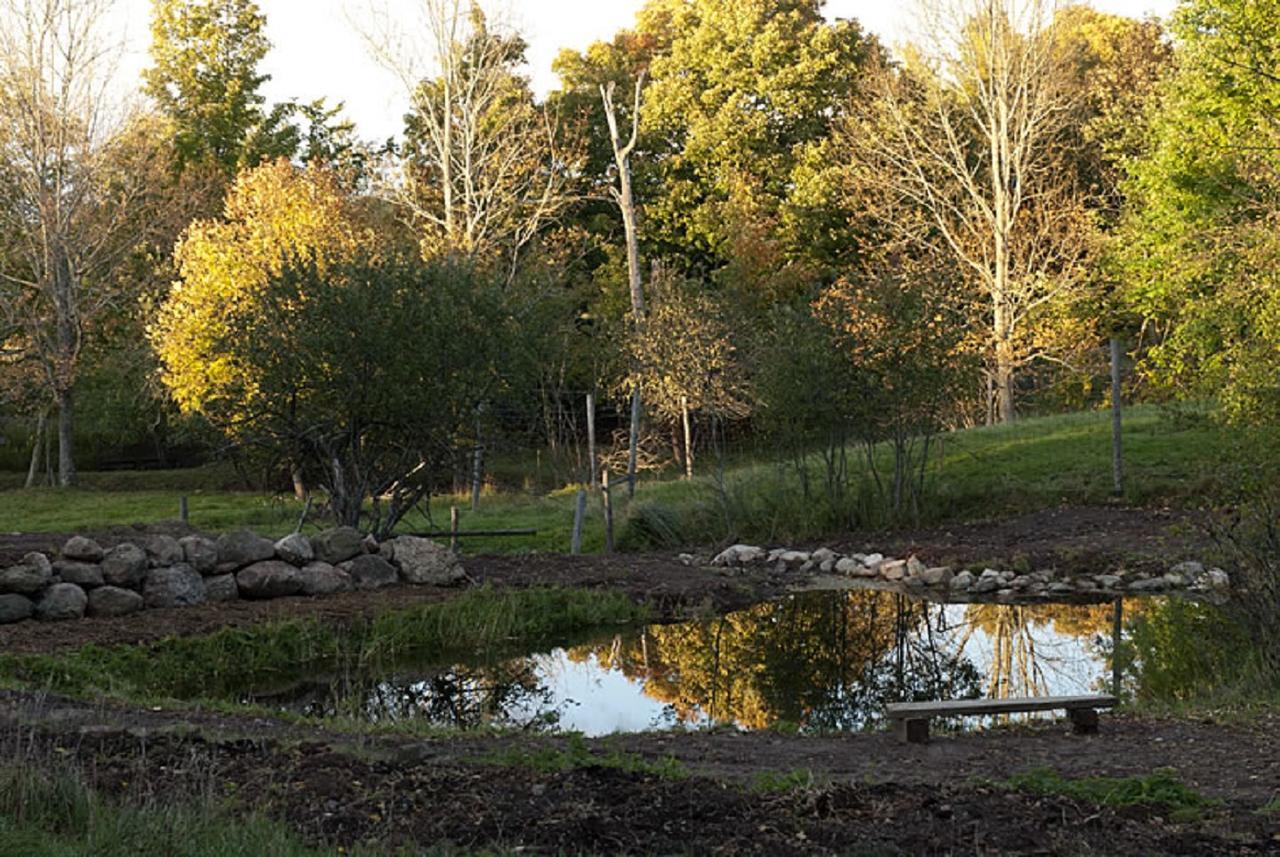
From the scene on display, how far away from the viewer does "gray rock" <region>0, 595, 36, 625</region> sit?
41.5 feet

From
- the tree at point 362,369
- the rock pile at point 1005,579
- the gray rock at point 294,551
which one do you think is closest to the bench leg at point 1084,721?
the rock pile at point 1005,579

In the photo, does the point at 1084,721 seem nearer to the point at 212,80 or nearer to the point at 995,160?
the point at 995,160

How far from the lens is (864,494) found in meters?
21.4

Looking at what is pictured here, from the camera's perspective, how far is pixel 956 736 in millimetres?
8625

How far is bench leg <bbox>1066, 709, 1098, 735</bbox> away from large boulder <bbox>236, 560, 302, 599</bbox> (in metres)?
9.34

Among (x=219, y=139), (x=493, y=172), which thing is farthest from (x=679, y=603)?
(x=219, y=139)

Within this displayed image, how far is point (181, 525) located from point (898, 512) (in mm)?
11670

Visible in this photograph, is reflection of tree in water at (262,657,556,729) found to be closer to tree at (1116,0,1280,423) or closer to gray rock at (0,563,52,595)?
gray rock at (0,563,52,595)

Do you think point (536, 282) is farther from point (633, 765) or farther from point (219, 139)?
point (633, 765)

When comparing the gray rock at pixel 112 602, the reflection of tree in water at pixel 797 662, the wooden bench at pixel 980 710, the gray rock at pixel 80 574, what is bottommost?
the reflection of tree in water at pixel 797 662

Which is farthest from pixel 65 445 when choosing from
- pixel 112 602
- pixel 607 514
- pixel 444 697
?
pixel 444 697

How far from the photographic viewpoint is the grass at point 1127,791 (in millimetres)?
5957

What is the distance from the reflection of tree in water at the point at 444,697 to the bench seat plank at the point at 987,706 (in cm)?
352

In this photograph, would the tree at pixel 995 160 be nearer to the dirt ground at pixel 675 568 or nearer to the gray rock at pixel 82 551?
the dirt ground at pixel 675 568
